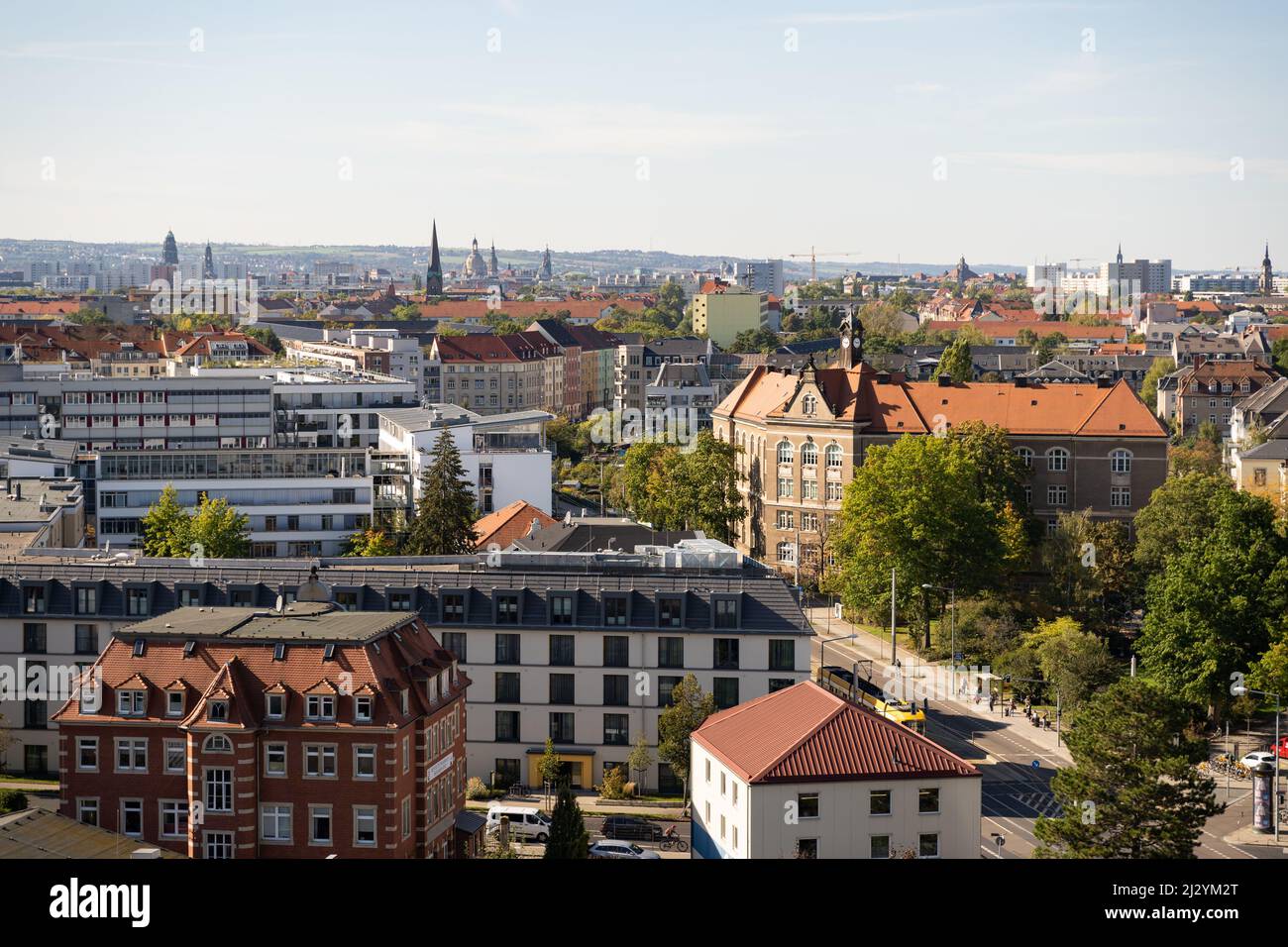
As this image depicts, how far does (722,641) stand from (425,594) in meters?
8.19

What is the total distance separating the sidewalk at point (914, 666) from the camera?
52.4 metres

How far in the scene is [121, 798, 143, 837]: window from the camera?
3503 cm

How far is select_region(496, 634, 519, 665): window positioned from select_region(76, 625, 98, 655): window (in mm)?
10848

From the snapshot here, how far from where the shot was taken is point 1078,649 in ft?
181

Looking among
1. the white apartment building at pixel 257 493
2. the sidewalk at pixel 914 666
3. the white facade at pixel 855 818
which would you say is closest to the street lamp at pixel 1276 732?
the sidewalk at pixel 914 666

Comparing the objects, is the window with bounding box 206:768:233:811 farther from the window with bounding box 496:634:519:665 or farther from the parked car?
the window with bounding box 496:634:519:665

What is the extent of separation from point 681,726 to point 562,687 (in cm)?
461

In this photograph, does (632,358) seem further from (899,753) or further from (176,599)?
(899,753)

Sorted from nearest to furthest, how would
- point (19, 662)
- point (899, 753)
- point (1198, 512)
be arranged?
point (899, 753)
point (19, 662)
point (1198, 512)

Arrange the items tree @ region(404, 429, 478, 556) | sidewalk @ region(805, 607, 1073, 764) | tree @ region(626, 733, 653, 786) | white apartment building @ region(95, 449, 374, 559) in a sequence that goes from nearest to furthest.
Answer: tree @ region(626, 733, 653, 786)
sidewalk @ region(805, 607, 1073, 764)
tree @ region(404, 429, 478, 556)
white apartment building @ region(95, 449, 374, 559)

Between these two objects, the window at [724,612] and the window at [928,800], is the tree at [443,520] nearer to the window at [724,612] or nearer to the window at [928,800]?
the window at [724,612]

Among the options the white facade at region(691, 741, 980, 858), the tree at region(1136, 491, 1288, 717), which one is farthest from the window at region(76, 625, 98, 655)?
the tree at region(1136, 491, 1288, 717)

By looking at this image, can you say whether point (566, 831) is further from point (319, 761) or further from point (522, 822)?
point (522, 822)

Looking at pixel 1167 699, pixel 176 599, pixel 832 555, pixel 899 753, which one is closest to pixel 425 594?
pixel 176 599
